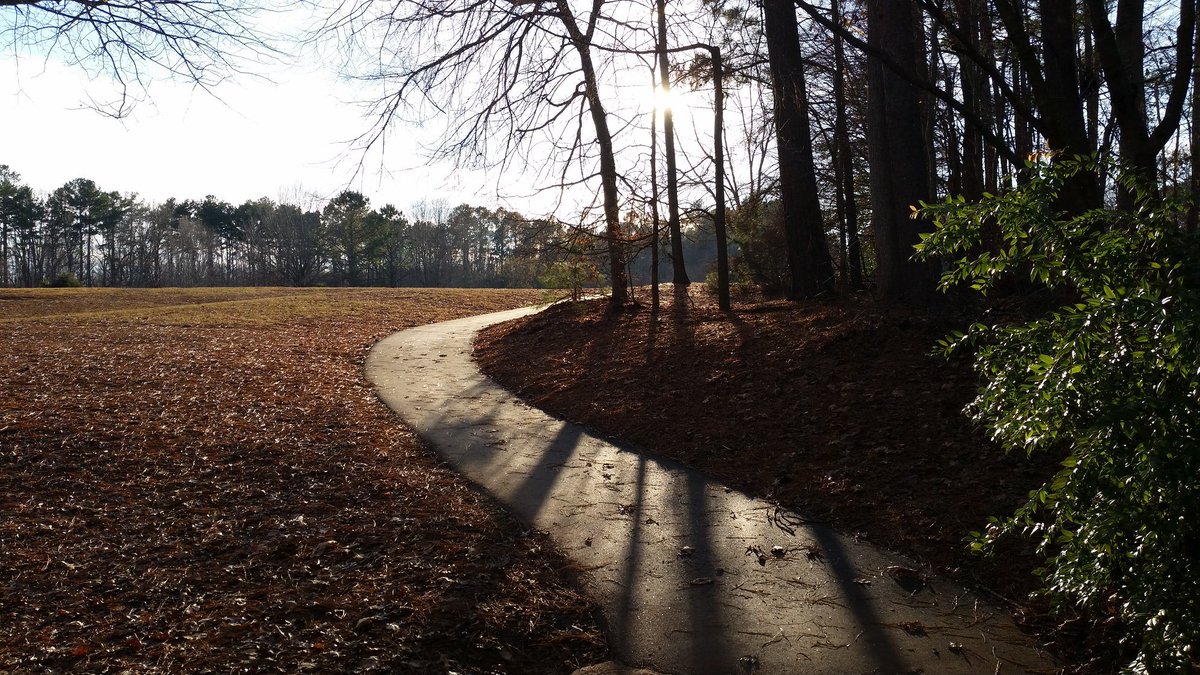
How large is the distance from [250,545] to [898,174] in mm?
8127

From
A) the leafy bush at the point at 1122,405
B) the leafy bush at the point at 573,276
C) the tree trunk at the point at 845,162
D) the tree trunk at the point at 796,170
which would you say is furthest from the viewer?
the leafy bush at the point at 573,276

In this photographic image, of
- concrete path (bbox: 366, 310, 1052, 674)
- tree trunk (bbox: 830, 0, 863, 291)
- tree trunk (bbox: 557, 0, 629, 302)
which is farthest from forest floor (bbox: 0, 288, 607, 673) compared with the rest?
tree trunk (bbox: 830, 0, 863, 291)

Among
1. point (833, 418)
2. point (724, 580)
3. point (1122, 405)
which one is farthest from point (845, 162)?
point (1122, 405)

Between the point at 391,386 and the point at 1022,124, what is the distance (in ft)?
43.8

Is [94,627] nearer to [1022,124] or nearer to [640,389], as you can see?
[640,389]

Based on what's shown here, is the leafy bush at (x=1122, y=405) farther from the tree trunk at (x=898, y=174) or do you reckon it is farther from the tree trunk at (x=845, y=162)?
the tree trunk at (x=845, y=162)

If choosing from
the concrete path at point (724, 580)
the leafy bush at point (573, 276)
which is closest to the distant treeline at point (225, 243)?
the leafy bush at point (573, 276)

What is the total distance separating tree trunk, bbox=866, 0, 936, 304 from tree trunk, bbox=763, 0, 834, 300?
2.06 m

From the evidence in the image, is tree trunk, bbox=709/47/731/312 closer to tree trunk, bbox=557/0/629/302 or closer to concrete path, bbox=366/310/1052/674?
tree trunk, bbox=557/0/629/302

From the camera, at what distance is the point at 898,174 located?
953 cm

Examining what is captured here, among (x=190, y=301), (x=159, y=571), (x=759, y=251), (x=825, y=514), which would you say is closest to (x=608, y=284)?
(x=759, y=251)

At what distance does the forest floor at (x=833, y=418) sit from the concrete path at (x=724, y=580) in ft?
0.88

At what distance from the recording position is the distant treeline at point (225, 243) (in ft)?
199

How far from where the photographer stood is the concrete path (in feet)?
12.0
